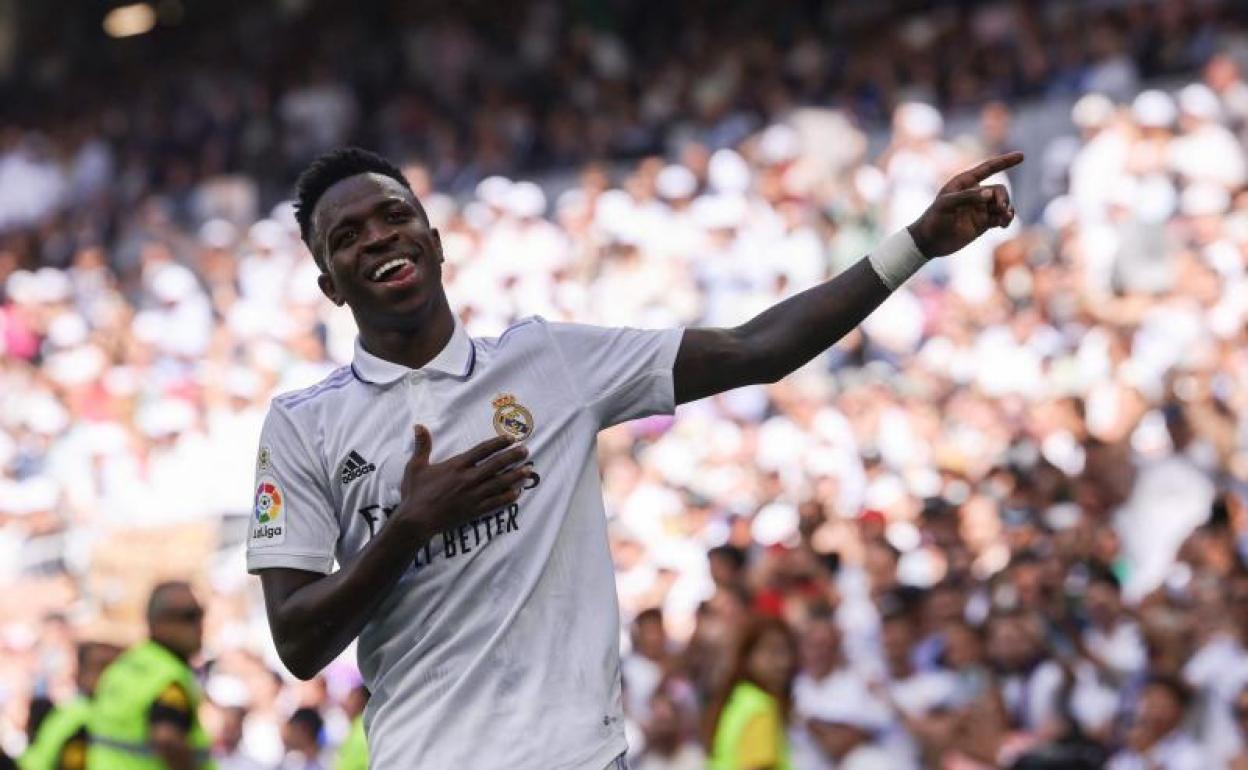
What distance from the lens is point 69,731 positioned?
26.6 ft

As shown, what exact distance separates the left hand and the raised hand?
835mm

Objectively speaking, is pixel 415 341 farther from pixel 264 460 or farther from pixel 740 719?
pixel 740 719

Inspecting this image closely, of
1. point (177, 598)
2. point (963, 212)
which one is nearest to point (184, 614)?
point (177, 598)

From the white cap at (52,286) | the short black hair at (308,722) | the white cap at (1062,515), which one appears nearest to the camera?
the white cap at (1062,515)

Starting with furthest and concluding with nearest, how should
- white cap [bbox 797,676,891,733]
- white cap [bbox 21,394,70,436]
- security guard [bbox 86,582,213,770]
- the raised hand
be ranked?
white cap [bbox 21,394,70,436] → white cap [bbox 797,676,891,733] → security guard [bbox 86,582,213,770] → the raised hand

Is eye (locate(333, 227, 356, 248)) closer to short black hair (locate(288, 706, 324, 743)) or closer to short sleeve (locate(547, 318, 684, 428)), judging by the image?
short sleeve (locate(547, 318, 684, 428))

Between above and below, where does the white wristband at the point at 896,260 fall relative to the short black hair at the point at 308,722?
above

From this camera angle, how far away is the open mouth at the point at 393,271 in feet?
13.2

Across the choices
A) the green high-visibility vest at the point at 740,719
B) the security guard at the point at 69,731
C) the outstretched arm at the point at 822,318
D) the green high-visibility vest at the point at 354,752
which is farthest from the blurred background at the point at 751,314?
the outstretched arm at the point at 822,318

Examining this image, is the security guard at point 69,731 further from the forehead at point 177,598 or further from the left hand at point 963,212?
the left hand at point 963,212

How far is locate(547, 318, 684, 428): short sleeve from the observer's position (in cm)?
409

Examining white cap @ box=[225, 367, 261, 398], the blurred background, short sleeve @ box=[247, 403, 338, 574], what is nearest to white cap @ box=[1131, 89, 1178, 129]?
the blurred background

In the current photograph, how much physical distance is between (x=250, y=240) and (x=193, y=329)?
1.44 meters

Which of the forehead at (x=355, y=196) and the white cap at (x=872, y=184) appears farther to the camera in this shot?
the white cap at (x=872, y=184)
